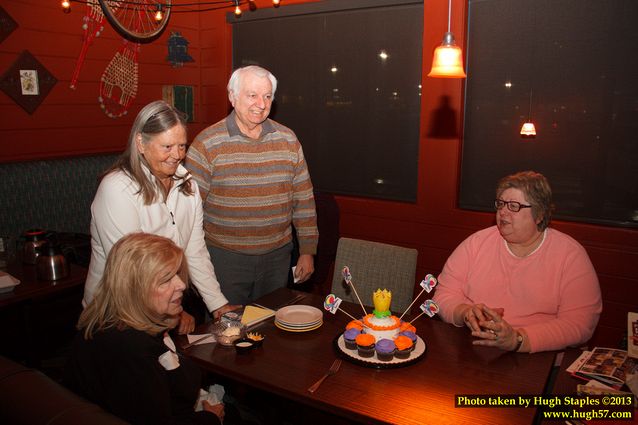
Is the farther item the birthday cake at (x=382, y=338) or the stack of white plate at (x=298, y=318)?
the stack of white plate at (x=298, y=318)

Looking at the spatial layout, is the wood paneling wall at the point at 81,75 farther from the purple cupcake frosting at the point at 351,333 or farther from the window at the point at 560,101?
the purple cupcake frosting at the point at 351,333

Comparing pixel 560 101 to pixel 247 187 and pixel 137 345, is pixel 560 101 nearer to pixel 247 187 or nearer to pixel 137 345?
pixel 247 187

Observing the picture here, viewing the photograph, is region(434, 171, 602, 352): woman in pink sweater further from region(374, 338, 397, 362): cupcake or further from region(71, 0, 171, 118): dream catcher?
region(71, 0, 171, 118): dream catcher

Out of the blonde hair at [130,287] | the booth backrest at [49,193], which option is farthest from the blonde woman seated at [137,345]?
the booth backrest at [49,193]

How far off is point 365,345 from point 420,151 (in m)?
2.51

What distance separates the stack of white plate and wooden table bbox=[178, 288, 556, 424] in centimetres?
3

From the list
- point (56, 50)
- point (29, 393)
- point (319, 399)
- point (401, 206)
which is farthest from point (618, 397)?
point (56, 50)

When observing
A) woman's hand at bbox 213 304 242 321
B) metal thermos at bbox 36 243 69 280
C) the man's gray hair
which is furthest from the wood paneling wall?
woman's hand at bbox 213 304 242 321

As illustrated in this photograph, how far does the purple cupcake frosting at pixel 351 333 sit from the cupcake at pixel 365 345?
0.06 m

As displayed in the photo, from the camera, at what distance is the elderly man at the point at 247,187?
2908mm

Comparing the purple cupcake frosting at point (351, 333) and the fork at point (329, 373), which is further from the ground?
the purple cupcake frosting at point (351, 333)

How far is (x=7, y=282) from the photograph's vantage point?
300 cm

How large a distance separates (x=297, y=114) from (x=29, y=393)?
12.5 ft

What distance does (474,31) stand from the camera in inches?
157
